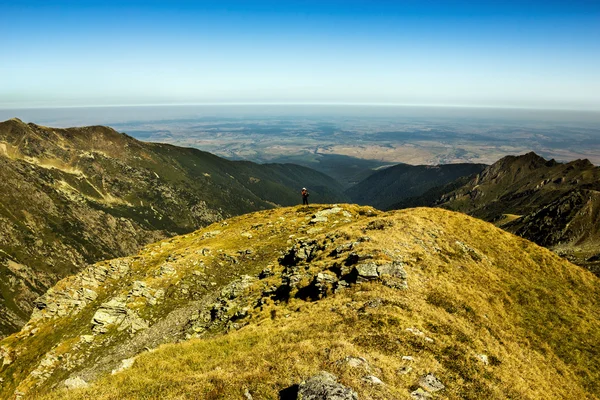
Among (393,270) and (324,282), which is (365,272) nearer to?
(393,270)

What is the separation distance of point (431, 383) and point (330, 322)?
8.37 meters

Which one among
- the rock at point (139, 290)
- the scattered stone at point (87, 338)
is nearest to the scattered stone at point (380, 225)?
the rock at point (139, 290)

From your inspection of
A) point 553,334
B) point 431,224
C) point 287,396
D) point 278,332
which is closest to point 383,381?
point 287,396

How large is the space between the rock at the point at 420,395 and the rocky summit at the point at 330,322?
0.22 ft

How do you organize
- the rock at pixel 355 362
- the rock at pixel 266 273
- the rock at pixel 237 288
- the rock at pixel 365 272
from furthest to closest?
the rock at pixel 266 273, the rock at pixel 237 288, the rock at pixel 365 272, the rock at pixel 355 362

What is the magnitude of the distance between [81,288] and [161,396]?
5291cm

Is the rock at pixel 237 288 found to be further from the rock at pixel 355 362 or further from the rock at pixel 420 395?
the rock at pixel 420 395

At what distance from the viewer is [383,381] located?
642 inches

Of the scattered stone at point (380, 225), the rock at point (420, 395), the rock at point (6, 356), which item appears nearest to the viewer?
the rock at point (420, 395)

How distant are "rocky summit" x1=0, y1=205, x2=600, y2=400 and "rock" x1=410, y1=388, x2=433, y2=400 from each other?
7cm

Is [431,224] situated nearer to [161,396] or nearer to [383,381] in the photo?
[383,381]

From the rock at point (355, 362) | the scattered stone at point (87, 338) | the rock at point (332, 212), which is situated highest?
the rock at point (355, 362)

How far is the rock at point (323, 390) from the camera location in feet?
43.8

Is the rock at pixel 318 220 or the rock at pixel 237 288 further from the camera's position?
the rock at pixel 318 220
